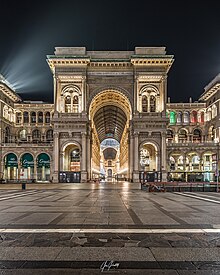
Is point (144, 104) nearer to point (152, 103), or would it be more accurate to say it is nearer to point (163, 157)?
point (152, 103)

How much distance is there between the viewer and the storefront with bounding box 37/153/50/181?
65188mm

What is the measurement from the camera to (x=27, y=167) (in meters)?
65.8

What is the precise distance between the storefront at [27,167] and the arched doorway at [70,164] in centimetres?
889

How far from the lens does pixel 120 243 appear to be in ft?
26.6

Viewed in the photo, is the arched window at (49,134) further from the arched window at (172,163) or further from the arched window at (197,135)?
the arched window at (197,135)

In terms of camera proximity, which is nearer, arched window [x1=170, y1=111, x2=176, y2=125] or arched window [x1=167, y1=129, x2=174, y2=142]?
arched window [x1=170, y1=111, x2=176, y2=125]

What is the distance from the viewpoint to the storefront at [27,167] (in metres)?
65.3

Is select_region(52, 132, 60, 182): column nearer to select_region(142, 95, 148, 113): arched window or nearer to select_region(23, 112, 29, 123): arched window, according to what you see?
select_region(142, 95, 148, 113): arched window

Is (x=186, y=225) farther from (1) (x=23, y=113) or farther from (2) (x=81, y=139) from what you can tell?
(1) (x=23, y=113)

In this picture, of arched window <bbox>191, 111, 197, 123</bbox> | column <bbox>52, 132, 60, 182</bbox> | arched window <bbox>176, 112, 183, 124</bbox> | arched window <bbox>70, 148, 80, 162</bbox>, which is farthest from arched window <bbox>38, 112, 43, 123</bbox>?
arched window <bbox>191, 111, 197, 123</bbox>

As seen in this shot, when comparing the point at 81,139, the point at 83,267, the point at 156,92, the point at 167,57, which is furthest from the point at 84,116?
the point at 83,267

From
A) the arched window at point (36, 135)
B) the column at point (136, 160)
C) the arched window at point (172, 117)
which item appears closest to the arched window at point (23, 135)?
the arched window at point (36, 135)

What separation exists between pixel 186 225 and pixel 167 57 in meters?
54.2

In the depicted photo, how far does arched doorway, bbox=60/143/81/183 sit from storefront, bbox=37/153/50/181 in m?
5.04
